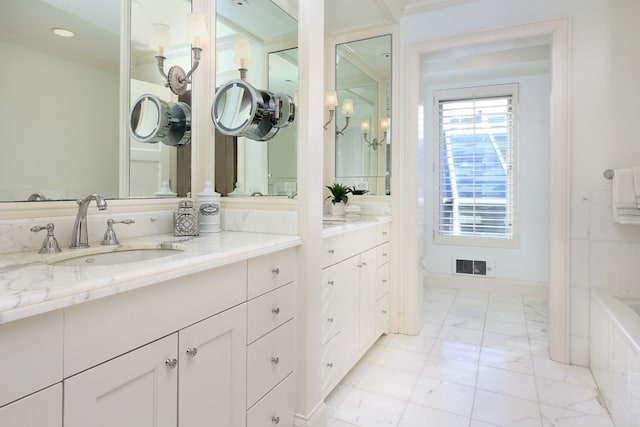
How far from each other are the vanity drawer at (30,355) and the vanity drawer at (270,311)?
63cm

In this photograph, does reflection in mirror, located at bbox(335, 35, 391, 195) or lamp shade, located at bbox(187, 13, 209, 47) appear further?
reflection in mirror, located at bbox(335, 35, 391, 195)

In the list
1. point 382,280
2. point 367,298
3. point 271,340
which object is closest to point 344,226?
point 367,298

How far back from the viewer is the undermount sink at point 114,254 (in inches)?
44.0

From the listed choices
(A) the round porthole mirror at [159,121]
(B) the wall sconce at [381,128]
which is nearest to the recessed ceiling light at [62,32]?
(A) the round porthole mirror at [159,121]

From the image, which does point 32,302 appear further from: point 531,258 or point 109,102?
point 531,258

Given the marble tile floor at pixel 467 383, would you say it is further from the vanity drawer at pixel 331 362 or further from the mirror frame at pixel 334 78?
the mirror frame at pixel 334 78

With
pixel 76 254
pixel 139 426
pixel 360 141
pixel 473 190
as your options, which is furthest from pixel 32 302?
pixel 473 190

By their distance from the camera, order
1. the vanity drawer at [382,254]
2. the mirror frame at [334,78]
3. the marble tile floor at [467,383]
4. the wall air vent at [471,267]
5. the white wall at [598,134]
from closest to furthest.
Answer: the marble tile floor at [467,383] < the white wall at [598,134] < the vanity drawer at [382,254] < the mirror frame at [334,78] < the wall air vent at [471,267]

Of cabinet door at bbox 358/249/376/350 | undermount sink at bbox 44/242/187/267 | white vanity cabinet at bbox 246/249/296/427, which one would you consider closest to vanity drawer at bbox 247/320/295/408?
white vanity cabinet at bbox 246/249/296/427

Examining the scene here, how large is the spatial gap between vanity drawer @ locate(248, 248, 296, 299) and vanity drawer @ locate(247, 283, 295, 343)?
0.03 meters

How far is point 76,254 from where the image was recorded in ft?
3.81

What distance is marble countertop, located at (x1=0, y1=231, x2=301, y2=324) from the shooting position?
673 mm

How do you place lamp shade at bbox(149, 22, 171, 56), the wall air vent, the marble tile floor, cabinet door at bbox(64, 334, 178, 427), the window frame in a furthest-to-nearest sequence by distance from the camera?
the wall air vent → the window frame → the marble tile floor → lamp shade at bbox(149, 22, 171, 56) → cabinet door at bbox(64, 334, 178, 427)

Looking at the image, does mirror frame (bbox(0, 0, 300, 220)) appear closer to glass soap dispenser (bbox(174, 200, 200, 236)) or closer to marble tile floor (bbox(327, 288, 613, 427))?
glass soap dispenser (bbox(174, 200, 200, 236))
